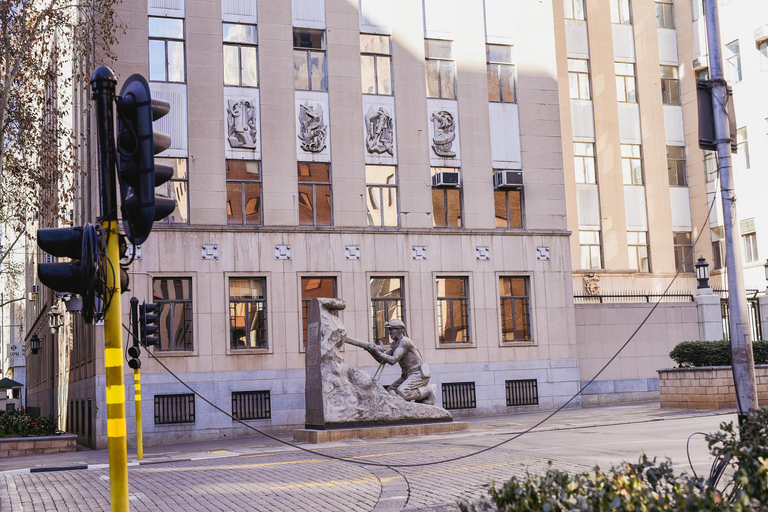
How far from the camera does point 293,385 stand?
27.7 metres

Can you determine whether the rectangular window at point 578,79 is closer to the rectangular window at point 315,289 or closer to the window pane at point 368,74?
the window pane at point 368,74

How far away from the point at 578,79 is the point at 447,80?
14.0m

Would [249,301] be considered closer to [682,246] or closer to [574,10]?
[574,10]

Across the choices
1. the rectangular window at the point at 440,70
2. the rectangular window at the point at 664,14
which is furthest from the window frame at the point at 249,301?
the rectangular window at the point at 664,14

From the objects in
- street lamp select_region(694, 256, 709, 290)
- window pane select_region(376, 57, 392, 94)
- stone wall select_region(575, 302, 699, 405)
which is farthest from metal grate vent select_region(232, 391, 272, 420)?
street lamp select_region(694, 256, 709, 290)

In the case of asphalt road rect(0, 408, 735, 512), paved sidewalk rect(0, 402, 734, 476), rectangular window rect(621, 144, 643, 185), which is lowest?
paved sidewalk rect(0, 402, 734, 476)

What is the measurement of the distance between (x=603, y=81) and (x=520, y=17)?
38.9ft

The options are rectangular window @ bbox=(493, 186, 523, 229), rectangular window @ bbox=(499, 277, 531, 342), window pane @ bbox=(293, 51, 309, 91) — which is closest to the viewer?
window pane @ bbox=(293, 51, 309, 91)

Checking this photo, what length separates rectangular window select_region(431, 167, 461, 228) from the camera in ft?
99.3

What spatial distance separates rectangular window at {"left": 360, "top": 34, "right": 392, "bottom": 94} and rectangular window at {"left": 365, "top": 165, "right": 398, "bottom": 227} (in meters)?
2.82

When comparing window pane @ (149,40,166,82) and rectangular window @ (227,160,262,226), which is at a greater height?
window pane @ (149,40,166,82)

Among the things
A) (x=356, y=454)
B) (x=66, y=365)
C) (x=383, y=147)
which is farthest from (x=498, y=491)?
(x=66, y=365)

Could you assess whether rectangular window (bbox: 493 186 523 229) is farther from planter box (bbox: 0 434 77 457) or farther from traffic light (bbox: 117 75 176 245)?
traffic light (bbox: 117 75 176 245)

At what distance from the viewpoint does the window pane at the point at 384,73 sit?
30188mm
